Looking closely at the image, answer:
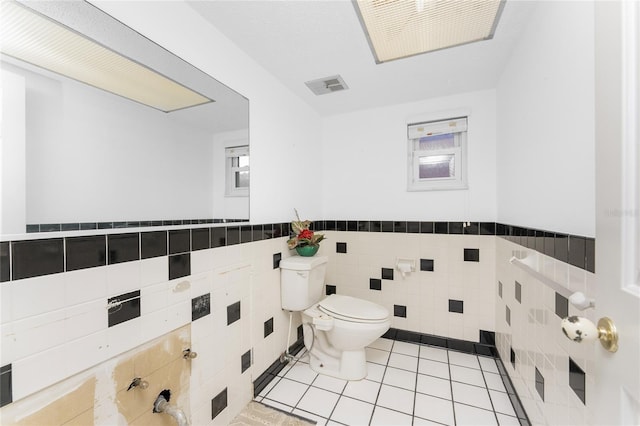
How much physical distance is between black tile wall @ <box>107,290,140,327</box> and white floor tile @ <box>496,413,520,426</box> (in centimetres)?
187

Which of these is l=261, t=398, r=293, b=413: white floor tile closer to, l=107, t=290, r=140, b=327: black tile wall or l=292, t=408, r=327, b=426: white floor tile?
l=292, t=408, r=327, b=426: white floor tile

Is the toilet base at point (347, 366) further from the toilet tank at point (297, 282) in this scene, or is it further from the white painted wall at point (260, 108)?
the white painted wall at point (260, 108)

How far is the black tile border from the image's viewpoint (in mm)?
766

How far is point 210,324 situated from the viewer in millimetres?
1274

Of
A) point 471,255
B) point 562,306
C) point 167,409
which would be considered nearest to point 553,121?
point 562,306

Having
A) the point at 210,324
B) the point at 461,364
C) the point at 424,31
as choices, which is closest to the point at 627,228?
the point at 424,31

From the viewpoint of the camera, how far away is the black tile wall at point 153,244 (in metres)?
0.99

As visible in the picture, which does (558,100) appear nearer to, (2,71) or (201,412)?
(2,71)

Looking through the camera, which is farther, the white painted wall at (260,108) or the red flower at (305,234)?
the red flower at (305,234)

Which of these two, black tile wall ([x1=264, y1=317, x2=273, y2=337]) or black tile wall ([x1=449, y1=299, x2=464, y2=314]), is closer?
black tile wall ([x1=264, y1=317, x2=273, y2=337])

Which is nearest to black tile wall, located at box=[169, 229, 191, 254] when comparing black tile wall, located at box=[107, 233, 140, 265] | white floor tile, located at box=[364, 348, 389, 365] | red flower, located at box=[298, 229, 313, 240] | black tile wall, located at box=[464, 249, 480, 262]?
black tile wall, located at box=[107, 233, 140, 265]

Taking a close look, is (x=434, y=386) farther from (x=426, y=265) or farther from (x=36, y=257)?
(x=36, y=257)

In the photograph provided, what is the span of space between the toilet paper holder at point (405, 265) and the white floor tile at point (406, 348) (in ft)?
1.92

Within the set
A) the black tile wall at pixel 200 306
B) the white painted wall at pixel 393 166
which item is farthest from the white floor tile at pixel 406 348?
the black tile wall at pixel 200 306
